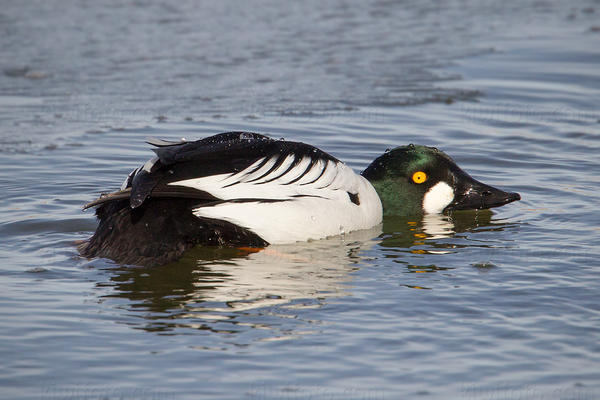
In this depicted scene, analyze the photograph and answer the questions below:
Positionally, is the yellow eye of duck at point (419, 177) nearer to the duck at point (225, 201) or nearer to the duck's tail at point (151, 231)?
the duck at point (225, 201)

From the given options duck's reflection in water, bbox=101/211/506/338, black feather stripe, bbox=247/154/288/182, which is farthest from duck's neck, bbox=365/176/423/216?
black feather stripe, bbox=247/154/288/182

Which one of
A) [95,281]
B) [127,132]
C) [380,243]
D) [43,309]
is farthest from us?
[127,132]

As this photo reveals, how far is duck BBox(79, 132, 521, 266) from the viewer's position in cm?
598

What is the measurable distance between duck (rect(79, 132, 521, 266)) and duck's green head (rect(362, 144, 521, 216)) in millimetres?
553

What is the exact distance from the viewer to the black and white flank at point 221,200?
598 cm

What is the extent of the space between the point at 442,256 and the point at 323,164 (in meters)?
1.10

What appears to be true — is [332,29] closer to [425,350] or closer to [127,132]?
[127,132]

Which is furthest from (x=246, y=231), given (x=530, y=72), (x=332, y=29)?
(x=332, y=29)

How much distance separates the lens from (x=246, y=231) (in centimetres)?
632

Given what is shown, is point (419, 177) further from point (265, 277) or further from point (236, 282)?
point (236, 282)

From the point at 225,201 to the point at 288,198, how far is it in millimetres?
513

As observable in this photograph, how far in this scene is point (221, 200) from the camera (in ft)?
20.1

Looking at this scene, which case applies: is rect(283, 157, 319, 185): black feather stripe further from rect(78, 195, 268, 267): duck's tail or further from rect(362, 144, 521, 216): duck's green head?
rect(362, 144, 521, 216): duck's green head

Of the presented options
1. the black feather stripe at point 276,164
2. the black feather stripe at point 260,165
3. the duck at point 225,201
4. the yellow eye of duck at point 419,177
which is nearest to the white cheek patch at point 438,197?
the yellow eye of duck at point 419,177
